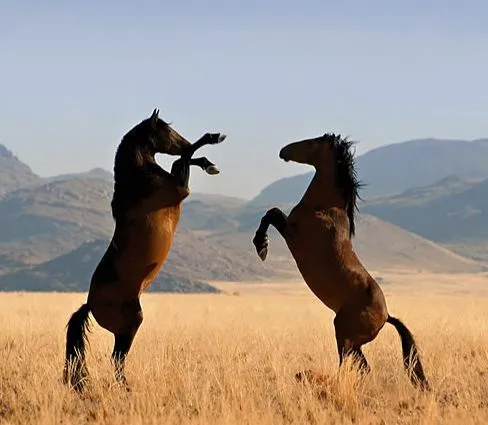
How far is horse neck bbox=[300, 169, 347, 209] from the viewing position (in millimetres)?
10297

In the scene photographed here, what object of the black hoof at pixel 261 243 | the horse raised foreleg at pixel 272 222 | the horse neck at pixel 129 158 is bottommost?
the black hoof at pixel 261 243

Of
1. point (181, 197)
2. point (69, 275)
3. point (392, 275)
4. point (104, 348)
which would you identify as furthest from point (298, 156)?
point (392, 275)

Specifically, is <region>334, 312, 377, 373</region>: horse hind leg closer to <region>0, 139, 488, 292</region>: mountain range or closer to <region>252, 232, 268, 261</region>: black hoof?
<region>252, 232, 268, 261</region>: black hoof

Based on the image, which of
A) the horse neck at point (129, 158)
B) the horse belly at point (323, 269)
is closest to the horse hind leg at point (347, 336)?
the horse belly at point (323, 269)

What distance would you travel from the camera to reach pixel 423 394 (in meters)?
9.95

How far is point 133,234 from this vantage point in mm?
10062

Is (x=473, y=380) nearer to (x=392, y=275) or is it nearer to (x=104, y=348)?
(x=104, y=348)

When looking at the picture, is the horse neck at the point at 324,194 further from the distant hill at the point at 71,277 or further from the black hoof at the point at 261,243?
the distant hill at the point at 71,277

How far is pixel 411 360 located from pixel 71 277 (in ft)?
269

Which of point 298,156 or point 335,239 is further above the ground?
point 298,156

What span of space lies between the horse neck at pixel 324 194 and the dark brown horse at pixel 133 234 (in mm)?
986

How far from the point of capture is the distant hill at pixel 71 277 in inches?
3145

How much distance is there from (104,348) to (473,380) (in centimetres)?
539

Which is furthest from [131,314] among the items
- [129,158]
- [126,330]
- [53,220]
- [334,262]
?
[53,220]
